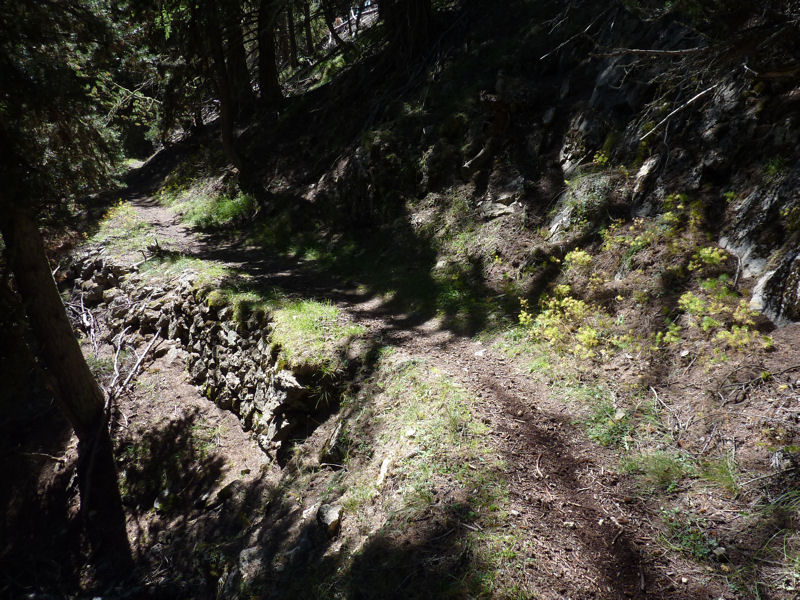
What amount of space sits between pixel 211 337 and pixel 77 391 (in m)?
2.05

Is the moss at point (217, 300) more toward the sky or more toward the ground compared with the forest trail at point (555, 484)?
more toward the sky

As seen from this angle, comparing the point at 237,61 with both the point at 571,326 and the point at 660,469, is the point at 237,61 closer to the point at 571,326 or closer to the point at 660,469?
the point at 571,326

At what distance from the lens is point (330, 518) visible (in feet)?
13.0

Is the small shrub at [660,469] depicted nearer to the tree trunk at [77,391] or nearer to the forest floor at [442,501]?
the forest floor at [442,501]

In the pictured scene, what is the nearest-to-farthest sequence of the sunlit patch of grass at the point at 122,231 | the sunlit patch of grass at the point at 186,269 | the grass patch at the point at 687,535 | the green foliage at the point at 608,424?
1. the grass patch at the point at 687,535
2. the green foliage at the point at 608,424
3. the sunlit patch of grass at the point at 186,269
4. the sunlit patch of grass at the point at 122,231

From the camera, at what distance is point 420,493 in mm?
3693

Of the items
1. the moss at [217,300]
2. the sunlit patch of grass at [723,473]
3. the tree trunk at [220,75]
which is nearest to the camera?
the sunlit patch of grass at [723,473]

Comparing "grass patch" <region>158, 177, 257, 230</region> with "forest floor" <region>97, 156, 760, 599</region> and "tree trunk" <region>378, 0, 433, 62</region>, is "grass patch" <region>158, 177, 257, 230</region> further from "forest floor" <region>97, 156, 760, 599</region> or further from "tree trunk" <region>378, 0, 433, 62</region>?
"forest floor" <region>97, 156, 760, 599</region>

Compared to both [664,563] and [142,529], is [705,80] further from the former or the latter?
[142,529]

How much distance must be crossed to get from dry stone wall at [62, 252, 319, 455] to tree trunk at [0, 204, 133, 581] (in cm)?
166

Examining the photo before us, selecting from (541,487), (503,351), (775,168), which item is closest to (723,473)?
(541,487)

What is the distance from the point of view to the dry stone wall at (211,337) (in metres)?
5.75

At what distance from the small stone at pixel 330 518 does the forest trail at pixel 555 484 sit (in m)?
1.55

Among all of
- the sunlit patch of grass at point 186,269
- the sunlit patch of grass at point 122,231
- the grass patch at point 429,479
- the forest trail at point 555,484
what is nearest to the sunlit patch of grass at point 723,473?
the forest trail at point 555,484
